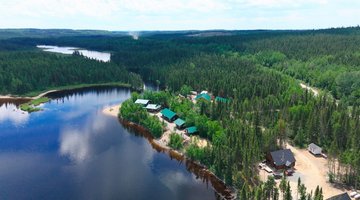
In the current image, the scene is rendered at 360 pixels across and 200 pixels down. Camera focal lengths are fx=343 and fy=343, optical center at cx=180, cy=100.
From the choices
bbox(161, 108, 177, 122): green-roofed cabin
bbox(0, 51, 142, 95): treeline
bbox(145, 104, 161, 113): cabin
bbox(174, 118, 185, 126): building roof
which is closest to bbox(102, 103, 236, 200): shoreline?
bbox(174, 118, 185, 126): building roof

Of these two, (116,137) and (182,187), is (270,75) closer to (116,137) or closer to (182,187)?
(116,137)

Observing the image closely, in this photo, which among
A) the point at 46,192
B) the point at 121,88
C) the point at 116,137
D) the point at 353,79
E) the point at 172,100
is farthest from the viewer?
the point at 121,88

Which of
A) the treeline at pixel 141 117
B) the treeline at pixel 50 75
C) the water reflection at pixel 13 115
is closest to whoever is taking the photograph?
the treeline at pixel 141 117

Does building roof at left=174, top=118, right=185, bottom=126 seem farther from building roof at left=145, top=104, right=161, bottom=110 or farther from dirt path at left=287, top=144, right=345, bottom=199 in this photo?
dirt path at left=287, top=144, right=345, bottom=199

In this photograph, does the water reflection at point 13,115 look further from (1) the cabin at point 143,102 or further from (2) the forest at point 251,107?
(1) the cabin at point 143,102

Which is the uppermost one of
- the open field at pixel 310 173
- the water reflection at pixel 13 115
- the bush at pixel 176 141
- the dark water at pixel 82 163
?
the bush at pixel 176 141

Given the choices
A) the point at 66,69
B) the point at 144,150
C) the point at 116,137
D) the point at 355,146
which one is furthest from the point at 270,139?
the point at 66,69

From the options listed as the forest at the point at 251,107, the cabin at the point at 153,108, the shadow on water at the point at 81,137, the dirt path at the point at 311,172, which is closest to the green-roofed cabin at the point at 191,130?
the forest at the point at 251,107
